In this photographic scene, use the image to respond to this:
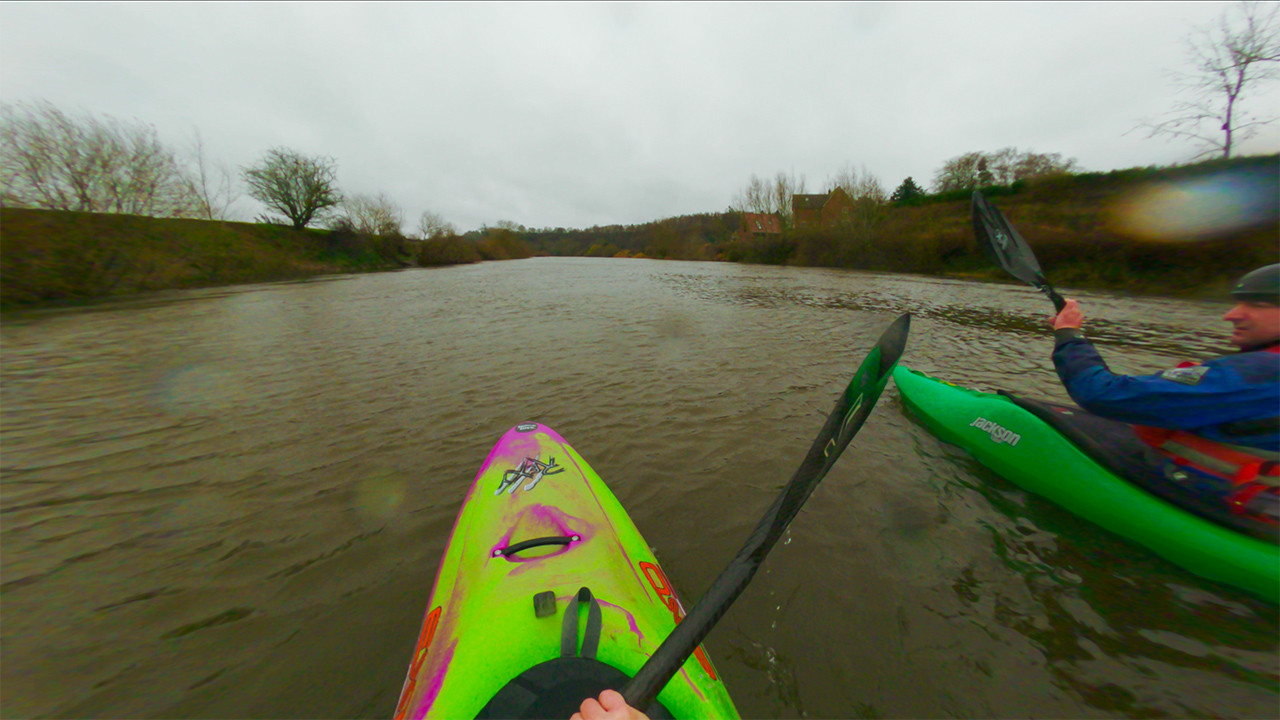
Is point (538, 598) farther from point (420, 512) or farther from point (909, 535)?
point (909, 535)

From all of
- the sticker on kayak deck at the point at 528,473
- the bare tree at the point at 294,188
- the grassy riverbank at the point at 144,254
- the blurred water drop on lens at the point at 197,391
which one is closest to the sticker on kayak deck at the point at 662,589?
the sticker on kayak deck at the point at 528,473

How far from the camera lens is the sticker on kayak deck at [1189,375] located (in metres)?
2.33

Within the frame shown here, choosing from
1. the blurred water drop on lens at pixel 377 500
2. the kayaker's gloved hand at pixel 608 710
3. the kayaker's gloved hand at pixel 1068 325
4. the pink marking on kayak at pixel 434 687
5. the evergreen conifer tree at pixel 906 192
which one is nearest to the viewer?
the kayaker's gloved hand at pixel 608 710

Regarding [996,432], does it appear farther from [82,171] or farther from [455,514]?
[82,171]

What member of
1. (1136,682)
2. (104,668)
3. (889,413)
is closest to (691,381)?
(889,413)

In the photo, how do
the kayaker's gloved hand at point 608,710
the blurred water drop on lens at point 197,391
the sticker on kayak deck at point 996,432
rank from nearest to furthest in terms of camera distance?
the kayaker's gloved hand at point 608,710 → the sticker on kayak deck at point 996,432 → the blurred water drop on lens at point 197,391

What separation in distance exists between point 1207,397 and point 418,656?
14.4ft

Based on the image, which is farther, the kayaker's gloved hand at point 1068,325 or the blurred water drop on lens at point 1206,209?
the blurred water drop on lens at point 1206,209

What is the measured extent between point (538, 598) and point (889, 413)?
521 centimetres

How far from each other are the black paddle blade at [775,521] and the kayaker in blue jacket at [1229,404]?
2.10 m

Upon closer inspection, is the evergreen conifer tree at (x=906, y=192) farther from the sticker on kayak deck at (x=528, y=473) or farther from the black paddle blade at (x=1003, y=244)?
the sticker on kayak deck at (x=528, y=473)

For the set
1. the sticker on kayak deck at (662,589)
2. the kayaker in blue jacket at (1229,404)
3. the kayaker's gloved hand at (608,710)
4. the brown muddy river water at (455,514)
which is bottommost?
the brown muddy river water at (455,514)

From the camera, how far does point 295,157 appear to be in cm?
3444

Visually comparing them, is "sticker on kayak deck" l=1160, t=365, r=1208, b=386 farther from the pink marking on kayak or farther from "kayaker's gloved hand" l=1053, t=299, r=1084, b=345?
the pink marking on kayak
